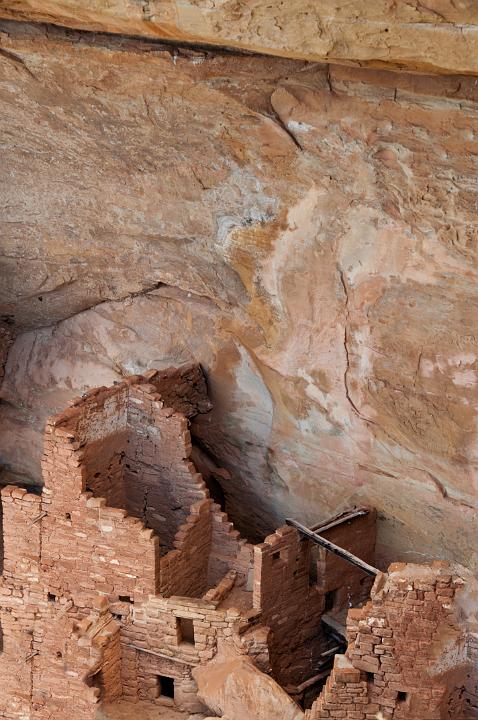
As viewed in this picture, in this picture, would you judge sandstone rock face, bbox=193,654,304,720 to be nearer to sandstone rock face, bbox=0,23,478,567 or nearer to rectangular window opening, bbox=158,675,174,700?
rectangular window opening, bbox=158,675,174,700

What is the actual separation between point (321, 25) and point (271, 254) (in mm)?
3273

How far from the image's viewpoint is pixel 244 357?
12.9 m

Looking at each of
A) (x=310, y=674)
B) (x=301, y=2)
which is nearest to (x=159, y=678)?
(x=310, y=674)

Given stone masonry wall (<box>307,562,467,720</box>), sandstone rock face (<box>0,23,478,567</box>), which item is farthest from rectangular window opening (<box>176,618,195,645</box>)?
stone masonry wall (<box>307,562,467,720</box>)

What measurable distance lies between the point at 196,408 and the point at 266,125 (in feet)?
12.3

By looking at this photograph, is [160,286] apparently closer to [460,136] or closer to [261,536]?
[261,536]

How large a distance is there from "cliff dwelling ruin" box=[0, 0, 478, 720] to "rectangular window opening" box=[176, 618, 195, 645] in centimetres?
6

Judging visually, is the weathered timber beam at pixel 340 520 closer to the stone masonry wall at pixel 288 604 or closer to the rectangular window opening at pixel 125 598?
the stone masonry wall at pixel 288 604

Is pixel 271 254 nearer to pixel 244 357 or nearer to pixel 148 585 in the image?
pixel 244 357

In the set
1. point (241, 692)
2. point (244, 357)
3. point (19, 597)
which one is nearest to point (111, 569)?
point (19, 597)

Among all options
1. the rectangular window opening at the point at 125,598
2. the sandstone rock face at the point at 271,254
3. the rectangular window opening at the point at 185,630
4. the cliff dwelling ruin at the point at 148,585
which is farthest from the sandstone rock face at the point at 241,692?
the sandstone rock face at the point at 271,254

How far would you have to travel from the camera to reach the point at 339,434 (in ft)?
40.6

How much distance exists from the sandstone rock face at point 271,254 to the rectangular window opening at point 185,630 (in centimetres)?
191

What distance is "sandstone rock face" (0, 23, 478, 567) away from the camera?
10.0 m
